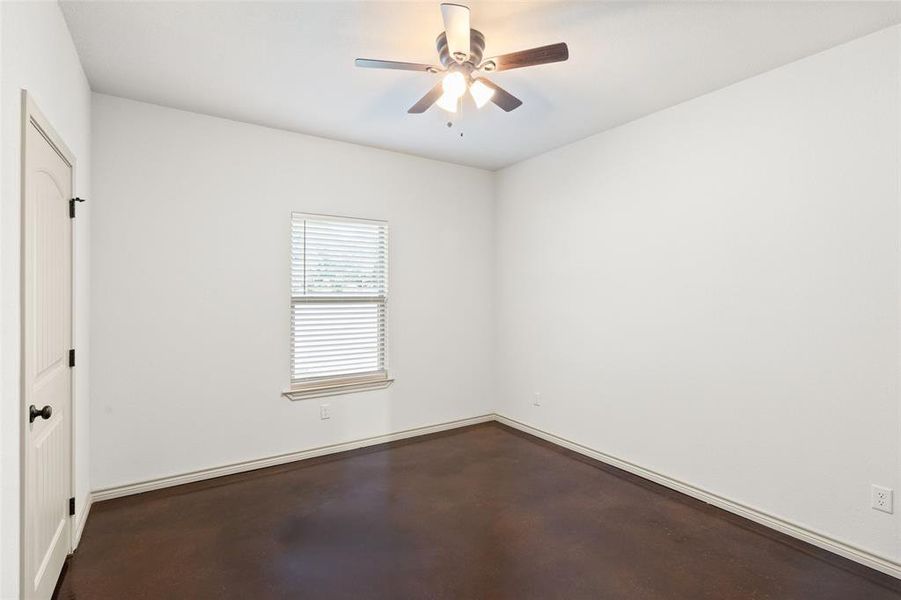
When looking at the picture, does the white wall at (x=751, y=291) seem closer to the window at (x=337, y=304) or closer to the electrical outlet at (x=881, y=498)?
the electrical outlet at (x=881, y=498)

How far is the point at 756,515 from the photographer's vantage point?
2.91 m

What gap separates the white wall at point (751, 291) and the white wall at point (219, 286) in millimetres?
1516

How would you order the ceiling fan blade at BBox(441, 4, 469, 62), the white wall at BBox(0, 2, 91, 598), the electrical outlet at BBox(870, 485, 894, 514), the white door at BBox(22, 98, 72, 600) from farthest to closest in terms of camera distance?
1. the electrical outlet at BBox(870, 485, 894, 514)
2. the ceiling fan blade at BBox(441, 4, 469, 62)
3. the white door at BBox(22, 98, 72, 600)
4. the white wall at BBox(0, 2, 91, 598)

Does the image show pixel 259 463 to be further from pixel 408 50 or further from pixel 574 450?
pixel 408 50

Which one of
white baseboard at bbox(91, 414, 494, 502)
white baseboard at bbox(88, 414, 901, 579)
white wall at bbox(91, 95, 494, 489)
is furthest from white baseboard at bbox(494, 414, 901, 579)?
white wall at bbox(91, 95, 494, 489)

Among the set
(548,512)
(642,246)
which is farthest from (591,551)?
(642,246)

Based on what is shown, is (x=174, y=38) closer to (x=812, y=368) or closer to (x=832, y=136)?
(x=832, y=136)

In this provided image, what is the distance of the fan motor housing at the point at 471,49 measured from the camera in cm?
233

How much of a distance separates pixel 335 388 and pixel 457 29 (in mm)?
3080

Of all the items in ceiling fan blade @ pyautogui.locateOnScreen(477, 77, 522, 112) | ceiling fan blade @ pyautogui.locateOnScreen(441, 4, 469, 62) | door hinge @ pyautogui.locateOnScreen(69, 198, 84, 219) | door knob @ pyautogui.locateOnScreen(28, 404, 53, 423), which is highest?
ceiling fan blade @ pyautogui.locateOnScreen(441, 4, 469, 62)

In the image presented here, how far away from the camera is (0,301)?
149 cm

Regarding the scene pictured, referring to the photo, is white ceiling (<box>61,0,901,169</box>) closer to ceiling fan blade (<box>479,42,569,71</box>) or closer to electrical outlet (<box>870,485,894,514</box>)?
ceiling fan blade (<box>479,42,569,71</box>)

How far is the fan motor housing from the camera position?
2330 millimetres

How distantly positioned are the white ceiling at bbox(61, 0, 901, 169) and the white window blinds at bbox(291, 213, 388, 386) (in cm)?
98
